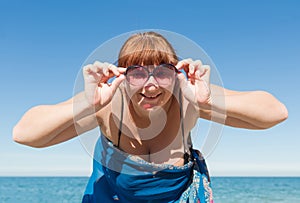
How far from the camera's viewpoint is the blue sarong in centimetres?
221

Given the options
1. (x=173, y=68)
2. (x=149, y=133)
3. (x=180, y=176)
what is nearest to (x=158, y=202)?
(x=180, y=176)

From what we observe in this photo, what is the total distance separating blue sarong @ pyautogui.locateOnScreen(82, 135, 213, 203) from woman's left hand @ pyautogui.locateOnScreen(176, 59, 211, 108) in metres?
0.40

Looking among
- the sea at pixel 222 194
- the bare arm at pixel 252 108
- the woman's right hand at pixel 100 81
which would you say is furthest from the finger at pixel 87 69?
the sea at pixel 222 194

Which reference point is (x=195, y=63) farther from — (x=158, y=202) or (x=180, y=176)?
(x=158, y=202)

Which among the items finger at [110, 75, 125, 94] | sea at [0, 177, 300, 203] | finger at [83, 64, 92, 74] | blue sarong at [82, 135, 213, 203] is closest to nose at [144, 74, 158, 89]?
finger at [110, 75, 125, 94]

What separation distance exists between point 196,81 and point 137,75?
27 cm

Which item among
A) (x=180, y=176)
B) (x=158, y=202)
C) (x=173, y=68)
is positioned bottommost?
(x=158, y=202)

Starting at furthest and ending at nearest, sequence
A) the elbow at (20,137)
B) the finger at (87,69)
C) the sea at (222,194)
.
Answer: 1. the sea at (222,194)
2. the elbow at (20,137)
3. the finger at (87,69)

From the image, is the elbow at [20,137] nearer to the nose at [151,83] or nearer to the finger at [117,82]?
the finger at [117,82]

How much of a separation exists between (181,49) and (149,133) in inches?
21.0

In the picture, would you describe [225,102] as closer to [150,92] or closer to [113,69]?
[150,92]

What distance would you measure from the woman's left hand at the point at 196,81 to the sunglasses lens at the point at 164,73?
0.11 feet

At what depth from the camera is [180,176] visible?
225 cm

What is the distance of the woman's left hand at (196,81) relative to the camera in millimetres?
1982
